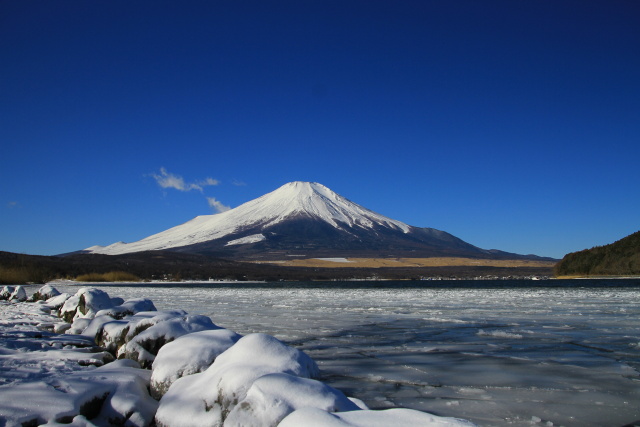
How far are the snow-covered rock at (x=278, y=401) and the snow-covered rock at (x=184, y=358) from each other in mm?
1522

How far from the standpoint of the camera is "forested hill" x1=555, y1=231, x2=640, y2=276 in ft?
179

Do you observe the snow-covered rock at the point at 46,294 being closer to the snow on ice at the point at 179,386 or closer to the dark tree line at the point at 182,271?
the snow on ice at the point at 179,386

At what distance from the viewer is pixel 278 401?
3.36 metres

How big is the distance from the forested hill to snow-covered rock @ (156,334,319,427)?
62002 millimetres

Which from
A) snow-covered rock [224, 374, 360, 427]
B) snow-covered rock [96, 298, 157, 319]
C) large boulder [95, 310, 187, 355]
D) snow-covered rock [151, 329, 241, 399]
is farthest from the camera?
snow-covered rock [96, 298, 157, 319]

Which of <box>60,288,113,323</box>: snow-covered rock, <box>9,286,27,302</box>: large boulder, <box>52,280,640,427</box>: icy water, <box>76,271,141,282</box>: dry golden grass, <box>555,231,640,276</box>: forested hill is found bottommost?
<box>76,271,141,282</box>: dry golden grass

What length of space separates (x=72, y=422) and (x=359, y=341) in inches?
218

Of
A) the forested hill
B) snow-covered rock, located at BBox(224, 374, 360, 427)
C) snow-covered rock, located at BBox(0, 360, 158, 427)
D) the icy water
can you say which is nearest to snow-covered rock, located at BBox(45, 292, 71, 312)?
the icy water

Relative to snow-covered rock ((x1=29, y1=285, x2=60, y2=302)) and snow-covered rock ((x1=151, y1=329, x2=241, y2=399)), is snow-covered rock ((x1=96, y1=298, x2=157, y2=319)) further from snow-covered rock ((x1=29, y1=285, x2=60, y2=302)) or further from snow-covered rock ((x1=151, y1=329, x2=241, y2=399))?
snow-covered rock ((x1=29, y1=285, x2=60, y2=302))

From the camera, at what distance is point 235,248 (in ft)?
466

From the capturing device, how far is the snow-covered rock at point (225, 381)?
3896 millimetres

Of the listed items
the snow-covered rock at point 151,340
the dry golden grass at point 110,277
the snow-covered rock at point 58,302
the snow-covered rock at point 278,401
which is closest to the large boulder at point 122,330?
the snow-covered rock at point 151,340

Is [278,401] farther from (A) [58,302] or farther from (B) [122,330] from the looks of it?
(A) [58,302]

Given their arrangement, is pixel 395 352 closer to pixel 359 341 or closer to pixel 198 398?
pixel 359 341
